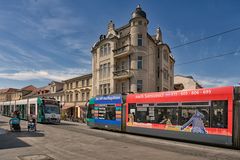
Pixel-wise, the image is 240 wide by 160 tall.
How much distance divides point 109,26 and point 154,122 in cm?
2723

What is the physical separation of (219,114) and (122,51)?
24742 mm

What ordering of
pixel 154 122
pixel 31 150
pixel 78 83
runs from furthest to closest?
pixel 78 83
pixel 154 122
pixel 31 150

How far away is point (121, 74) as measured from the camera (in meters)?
37.7

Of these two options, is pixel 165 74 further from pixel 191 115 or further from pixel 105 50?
pixel 191 115

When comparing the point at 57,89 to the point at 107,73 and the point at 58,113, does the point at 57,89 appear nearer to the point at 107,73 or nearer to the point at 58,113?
the point at 107,73

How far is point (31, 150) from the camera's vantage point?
12.1 m

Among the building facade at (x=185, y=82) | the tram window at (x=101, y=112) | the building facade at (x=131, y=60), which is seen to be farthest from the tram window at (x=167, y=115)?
the building facade at (x=185, y=82)

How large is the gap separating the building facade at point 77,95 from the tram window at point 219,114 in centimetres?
3389

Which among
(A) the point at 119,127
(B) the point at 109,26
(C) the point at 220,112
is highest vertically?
(B) the point at 109,26

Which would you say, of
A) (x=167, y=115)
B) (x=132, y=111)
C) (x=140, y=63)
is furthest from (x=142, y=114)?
(x=140, y=63)

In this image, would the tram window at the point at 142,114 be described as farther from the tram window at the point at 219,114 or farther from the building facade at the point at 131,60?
the building facade at the point at 131,60

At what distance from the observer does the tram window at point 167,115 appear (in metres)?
16.8

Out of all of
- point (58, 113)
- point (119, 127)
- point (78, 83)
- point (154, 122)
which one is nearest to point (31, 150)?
point (154, 122)

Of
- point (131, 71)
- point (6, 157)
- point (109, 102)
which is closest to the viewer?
point (6, 157)
